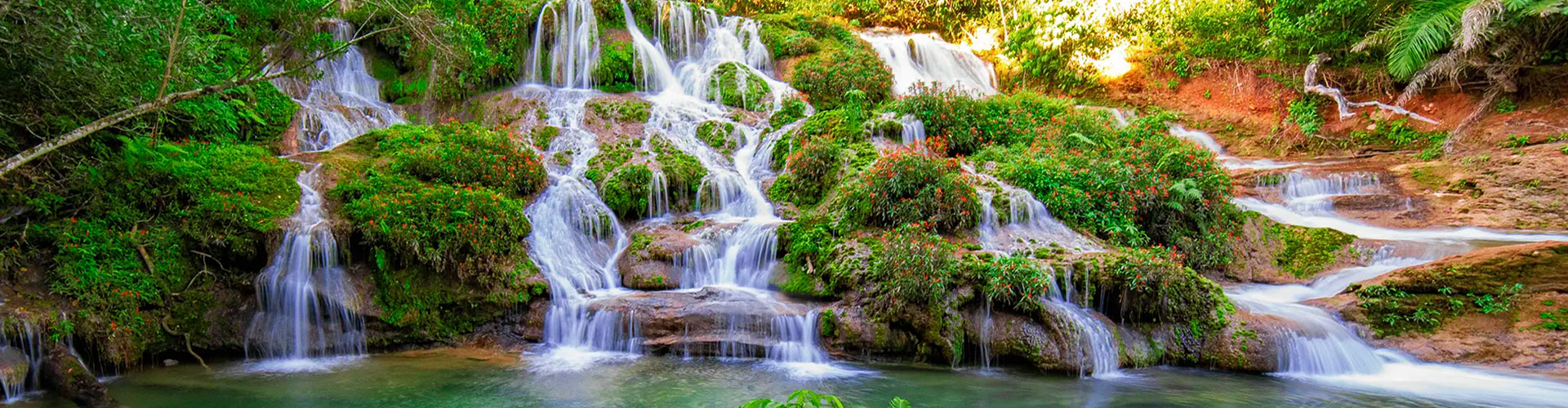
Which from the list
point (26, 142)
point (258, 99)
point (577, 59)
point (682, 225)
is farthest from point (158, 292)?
point (577, 59)

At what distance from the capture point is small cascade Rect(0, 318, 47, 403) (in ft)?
18.4

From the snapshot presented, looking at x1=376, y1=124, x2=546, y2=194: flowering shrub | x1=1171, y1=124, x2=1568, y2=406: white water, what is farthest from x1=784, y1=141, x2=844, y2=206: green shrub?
x1=1171, y1=124, x2=1568, y2=406: white water

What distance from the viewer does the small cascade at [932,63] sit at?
18.1m

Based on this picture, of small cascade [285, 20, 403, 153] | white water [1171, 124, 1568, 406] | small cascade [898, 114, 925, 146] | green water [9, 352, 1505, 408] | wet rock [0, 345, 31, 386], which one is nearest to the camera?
wet rock [0, 345, 31, 386]

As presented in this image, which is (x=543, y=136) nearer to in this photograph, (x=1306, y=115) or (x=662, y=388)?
(x=662, y=388)

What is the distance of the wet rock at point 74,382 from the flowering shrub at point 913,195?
7.62 meters

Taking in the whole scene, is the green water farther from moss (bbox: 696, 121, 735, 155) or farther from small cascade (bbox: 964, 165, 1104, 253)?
moss (bbox: 696, 121, 735, 155)

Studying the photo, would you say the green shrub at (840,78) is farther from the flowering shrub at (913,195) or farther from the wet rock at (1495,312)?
the wet rock at (1495,312)

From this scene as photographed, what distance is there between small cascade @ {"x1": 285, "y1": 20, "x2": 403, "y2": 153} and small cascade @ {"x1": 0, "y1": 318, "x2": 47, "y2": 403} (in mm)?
5639

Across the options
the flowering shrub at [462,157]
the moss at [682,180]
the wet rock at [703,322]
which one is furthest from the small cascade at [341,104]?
the wet rock at [703,322]

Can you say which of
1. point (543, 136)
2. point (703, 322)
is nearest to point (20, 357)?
point (703, 322)

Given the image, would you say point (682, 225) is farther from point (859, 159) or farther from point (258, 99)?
point (258, 99)

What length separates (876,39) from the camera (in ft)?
63.1

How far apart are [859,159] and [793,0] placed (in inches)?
482
